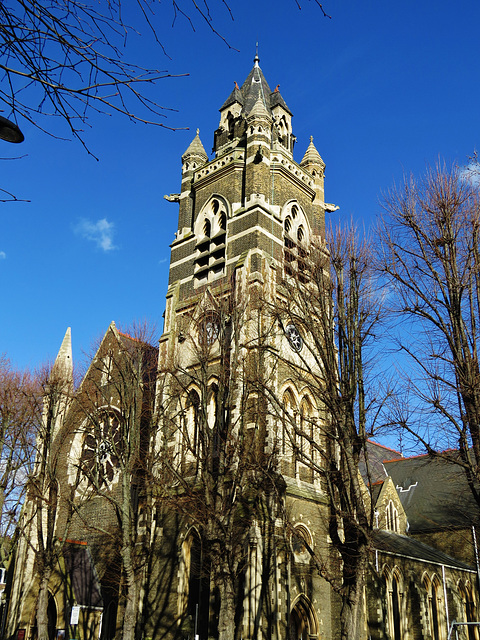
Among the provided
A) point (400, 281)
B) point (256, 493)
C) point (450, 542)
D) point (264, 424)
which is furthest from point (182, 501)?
point (450, 542)

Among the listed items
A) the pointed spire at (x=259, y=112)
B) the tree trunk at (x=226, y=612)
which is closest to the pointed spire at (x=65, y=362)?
the tree trunk at (x=226, y=612)

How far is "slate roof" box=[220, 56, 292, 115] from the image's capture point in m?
30.5

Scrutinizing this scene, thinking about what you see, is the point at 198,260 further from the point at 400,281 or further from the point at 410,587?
the point at 410,587

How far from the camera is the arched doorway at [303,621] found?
19.0 metres

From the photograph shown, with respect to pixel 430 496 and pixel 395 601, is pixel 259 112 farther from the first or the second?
pixel 430 496

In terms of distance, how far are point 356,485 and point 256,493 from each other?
6.37 m

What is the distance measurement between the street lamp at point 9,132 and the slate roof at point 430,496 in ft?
106

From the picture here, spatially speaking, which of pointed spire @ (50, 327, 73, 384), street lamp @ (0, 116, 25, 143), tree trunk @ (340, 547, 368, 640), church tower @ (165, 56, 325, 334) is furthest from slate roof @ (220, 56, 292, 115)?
street lamp @ (0, 116, 25, 143)

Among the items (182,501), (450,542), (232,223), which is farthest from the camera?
(450,542)

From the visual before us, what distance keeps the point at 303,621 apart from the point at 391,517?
1435 centimetres

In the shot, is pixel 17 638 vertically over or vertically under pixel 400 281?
under

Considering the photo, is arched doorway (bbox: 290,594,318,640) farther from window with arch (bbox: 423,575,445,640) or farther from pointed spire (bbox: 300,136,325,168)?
pointed spire (bbox: 300,136,325,168)

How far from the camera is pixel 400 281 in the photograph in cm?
1294

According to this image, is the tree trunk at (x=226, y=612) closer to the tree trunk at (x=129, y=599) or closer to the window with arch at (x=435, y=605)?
the tree trunk at (x=129, y=599)
